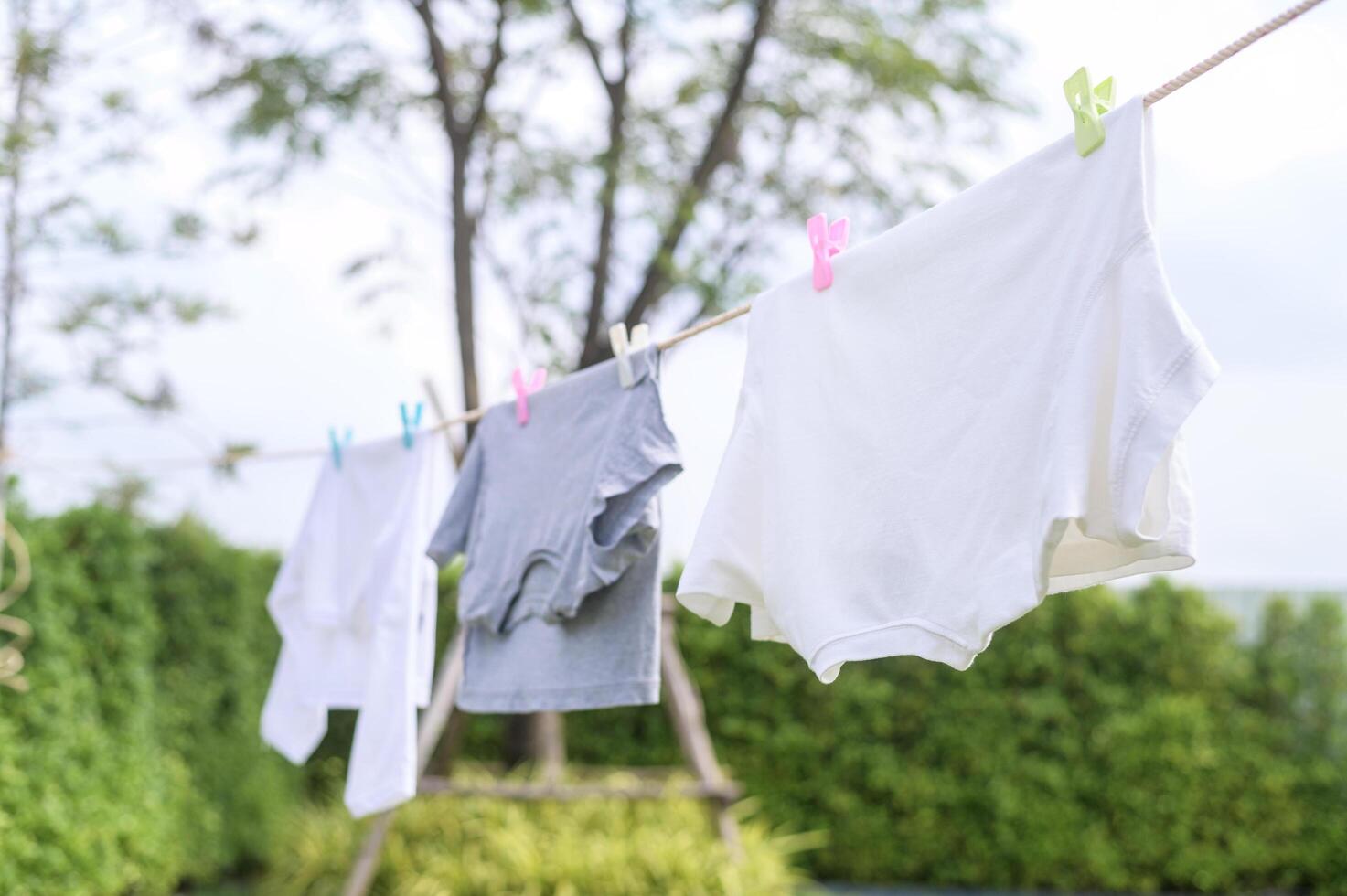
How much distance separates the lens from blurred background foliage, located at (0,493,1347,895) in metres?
5.38

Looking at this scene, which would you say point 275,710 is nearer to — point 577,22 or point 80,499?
point 80,499

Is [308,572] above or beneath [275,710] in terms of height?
above

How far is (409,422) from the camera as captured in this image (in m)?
2.75

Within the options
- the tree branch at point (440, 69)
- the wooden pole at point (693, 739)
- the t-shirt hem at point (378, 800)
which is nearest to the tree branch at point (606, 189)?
the tree branch at point (440, 69)

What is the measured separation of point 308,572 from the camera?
2947 mm

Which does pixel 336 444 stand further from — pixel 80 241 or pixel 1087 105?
pixel 80 241

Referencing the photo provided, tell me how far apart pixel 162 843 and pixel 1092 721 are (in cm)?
424

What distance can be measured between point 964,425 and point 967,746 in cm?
480

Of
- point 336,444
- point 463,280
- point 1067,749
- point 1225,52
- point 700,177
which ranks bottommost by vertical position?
point 1067,749

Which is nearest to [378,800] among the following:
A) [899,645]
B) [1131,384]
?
[899,645]

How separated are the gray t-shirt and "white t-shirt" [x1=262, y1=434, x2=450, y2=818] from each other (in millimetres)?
165

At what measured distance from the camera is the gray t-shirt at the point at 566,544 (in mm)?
2072

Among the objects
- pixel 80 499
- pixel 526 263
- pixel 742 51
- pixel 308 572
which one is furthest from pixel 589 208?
pixel 308 572

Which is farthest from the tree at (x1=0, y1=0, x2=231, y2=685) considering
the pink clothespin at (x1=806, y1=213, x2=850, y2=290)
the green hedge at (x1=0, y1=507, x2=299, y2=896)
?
the pink clothespin at (x1=806, y1=213, x2=850, y2=290)
